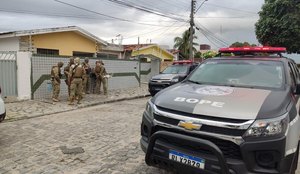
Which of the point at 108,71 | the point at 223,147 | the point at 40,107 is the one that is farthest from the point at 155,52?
the point at 223,147

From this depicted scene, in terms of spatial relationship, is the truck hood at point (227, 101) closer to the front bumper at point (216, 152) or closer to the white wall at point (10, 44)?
the front bumper at point (216, 152)

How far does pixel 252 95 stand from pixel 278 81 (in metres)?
0.84

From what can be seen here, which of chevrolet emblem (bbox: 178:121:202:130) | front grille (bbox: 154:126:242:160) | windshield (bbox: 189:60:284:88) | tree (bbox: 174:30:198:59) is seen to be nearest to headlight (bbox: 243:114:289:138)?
front grille (bbox: 154:126:242:160)

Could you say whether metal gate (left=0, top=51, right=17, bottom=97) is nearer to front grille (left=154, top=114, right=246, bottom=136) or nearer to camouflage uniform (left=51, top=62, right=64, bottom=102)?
camouflage uniform (left=51, top=62, right=64, bottom=102)

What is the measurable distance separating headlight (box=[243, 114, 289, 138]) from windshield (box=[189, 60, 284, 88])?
3.86ft

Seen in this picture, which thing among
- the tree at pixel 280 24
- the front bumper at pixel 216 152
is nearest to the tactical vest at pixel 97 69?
the front bumper at pixel 216 152

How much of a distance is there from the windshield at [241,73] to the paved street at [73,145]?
157 cm

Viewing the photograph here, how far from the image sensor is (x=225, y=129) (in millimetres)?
3074

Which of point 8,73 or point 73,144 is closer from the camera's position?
point 73,144

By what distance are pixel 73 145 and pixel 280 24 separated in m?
25.7

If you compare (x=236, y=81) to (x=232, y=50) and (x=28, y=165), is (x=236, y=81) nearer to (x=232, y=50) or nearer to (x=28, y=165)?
(x=232, y=50)

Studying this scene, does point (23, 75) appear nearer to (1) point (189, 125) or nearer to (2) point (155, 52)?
(1) point (189, 125)

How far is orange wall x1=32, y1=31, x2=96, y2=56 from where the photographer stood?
1611 cm

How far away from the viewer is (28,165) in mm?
4734
